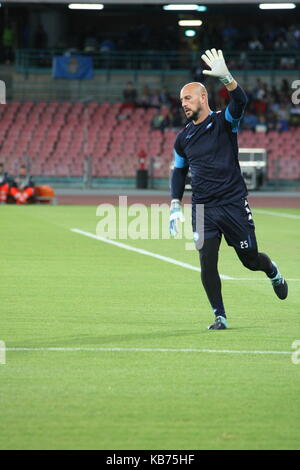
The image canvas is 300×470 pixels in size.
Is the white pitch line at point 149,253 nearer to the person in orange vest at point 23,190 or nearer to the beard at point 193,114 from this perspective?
the beard at point 193,114

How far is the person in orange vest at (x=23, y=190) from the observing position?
1294 inches

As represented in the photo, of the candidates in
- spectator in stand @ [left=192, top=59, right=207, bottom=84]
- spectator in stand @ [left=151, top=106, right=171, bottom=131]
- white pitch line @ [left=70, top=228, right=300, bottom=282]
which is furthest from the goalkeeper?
spectator in stand @ [left=192, top=59, right=207, bottom=84]

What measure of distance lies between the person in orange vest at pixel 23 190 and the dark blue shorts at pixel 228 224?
22.6 meters

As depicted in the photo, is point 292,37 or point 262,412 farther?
point 292,37

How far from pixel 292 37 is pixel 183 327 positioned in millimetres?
41361

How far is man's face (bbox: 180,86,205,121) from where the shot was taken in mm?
10031

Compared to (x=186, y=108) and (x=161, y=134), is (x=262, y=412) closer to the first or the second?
(x=186, y=108)

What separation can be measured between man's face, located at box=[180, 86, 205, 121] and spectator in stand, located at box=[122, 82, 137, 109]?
3771 centimetres

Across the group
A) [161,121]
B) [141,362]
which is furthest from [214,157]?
[161,121]

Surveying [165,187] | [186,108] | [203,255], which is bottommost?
[165,187]

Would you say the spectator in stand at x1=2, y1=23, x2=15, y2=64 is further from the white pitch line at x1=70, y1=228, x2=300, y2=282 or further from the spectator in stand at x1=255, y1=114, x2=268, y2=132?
the white pitch line at x1=70, y1=228, x2=300, y2=282

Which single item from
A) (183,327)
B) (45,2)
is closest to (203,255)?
(183,327)

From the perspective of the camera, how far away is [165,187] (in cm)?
4384

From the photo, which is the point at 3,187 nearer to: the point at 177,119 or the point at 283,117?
the point at 177,119
